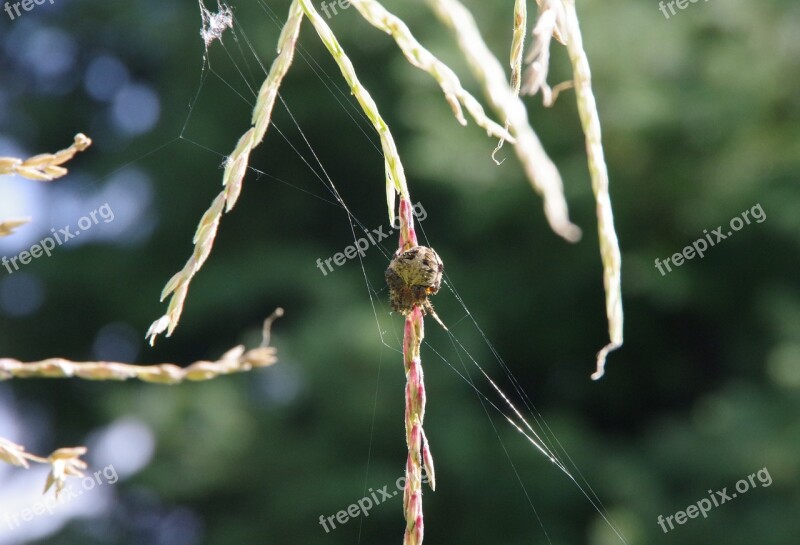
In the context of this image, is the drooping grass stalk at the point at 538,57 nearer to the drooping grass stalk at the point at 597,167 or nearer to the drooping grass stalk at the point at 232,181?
the drooping grass stalk at the point at 597,167

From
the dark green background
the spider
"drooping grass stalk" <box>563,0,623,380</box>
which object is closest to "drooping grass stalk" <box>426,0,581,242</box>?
"drooping grass stalk" <box>563,0,623,380</box>

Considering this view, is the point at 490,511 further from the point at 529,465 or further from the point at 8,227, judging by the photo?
the point at 8,227

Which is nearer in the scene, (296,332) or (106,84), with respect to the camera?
(296,332)

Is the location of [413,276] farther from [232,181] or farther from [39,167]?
[39,167]

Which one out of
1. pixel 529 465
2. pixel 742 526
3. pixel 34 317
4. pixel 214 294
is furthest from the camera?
pixel 34 317

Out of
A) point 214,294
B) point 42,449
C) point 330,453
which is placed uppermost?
point 42,449

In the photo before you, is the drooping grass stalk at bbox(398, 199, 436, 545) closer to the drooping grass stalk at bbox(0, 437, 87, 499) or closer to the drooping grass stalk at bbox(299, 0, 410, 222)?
the drooping grass stalk at bbox(299, 0, 410, 222)

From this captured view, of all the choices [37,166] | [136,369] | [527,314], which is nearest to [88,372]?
[136,369]

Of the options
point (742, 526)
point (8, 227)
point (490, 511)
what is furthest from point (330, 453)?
point (8, 227)
